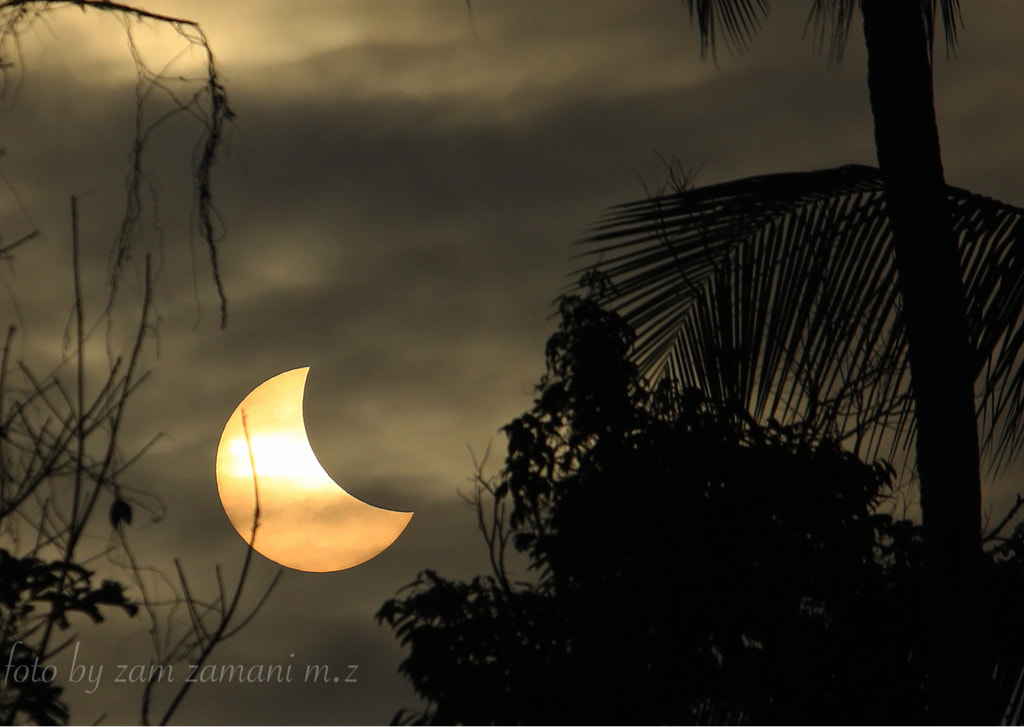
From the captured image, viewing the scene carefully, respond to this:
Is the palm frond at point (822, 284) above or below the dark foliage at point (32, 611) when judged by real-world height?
above

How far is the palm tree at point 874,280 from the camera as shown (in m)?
2.68

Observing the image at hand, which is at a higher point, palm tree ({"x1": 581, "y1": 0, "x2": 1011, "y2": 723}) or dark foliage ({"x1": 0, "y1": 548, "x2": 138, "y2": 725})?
palm tree ({"x1": 581, "y1": 0, "x2": 1011, "y2": 723})

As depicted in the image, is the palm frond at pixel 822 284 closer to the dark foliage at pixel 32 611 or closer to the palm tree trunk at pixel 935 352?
the palm tree trunk at pixel 935 352

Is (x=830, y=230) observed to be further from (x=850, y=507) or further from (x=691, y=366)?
(x=850, y=507)

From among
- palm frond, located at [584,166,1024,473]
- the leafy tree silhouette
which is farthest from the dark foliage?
→ the leafy tree silhouette

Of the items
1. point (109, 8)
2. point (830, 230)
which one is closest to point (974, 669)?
point (830, 230)

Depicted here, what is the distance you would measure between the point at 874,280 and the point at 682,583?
3305 mm

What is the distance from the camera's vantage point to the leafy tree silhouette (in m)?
5.78

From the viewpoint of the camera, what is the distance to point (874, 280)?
3.01 metres

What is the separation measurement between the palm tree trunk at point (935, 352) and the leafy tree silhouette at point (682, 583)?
2811 millimetres

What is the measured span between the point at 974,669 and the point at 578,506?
3675 mm

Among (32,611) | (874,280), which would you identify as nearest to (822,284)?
(874,280)

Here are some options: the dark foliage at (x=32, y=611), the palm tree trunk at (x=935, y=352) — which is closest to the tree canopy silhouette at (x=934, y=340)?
the palm tree trunk at (x=935, y=352)

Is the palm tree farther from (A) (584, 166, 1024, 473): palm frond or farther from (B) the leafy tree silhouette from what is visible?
(B) the leafy tree silhouette
